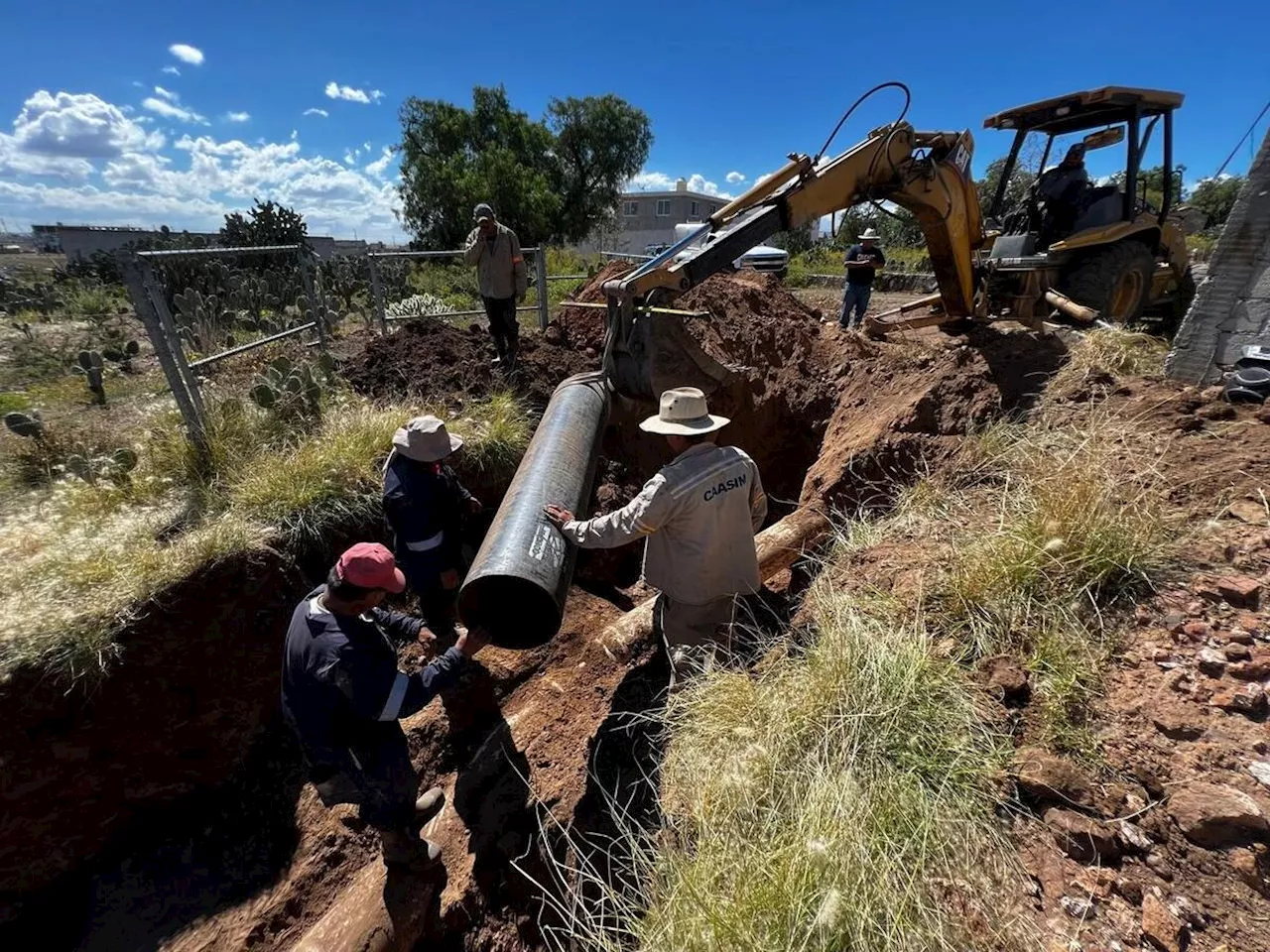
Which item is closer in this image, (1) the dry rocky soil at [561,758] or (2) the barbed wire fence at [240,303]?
(1) the dry rocky soil at [561,758]

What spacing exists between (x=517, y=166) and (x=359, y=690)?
93.9 feet

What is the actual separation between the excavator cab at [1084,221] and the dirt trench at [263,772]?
103 inches

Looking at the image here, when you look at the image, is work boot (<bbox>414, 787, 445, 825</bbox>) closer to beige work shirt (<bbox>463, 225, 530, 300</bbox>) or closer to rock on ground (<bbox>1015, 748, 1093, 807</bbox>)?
rock on ground (<bbox>1015, 748, 1093, 807</bbox>)

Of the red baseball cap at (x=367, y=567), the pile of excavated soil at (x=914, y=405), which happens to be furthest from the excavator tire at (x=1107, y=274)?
the red baseball cap at (x=367, y=567)

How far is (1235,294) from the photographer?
379 centimetres

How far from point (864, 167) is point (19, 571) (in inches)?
259

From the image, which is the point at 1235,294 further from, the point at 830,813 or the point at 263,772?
the point at 263,772

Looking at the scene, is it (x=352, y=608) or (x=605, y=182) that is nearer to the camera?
(x=352, y=608)

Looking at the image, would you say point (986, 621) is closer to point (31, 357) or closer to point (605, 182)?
point (31, 357)

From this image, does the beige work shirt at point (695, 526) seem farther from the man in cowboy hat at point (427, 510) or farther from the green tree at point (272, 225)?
the green tree at point (272, 225)

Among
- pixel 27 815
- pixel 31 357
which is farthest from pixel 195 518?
pixel 31 357

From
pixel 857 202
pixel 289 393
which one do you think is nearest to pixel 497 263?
pixel 289 393

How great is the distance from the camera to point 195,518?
13.1 feet

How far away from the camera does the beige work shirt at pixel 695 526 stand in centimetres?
299
